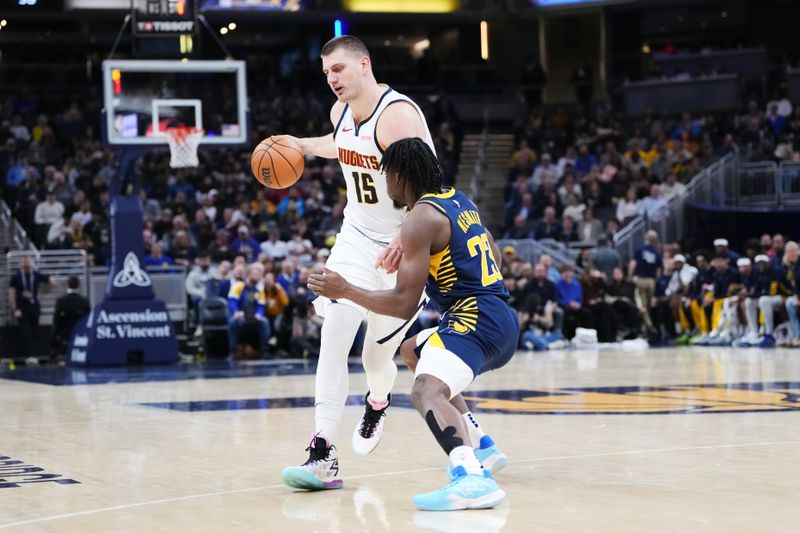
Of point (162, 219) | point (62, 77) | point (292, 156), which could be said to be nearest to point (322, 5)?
point (62, 77)

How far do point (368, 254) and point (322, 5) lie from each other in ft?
81.8

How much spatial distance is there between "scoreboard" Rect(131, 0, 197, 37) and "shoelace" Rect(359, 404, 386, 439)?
10855mm

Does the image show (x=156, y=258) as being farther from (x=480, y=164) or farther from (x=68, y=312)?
(x=480, y=164)

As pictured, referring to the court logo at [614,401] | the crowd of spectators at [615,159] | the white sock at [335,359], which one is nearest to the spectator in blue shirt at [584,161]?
the crowd of spectators at [615,159]

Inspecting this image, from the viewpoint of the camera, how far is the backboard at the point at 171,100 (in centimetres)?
1590

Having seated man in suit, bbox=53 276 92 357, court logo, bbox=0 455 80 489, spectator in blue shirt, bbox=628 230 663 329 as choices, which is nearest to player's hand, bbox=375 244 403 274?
court logo, bbox=0 455 80 489

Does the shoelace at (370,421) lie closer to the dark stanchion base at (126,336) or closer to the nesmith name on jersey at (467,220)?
the nesmith name on jersey at (467,220)

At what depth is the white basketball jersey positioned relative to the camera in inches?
249

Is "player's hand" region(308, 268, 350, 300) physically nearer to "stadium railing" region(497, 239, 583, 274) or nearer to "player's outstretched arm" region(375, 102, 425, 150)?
"player's outstretched arm" region(375, 102, 425, 150)

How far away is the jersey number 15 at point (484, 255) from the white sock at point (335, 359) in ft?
2.50

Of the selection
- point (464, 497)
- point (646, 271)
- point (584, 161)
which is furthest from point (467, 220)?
point (584, 161)

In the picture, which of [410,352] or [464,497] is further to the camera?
[410,352]

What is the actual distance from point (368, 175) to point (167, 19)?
10736 millimetres

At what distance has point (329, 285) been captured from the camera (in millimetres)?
5414
